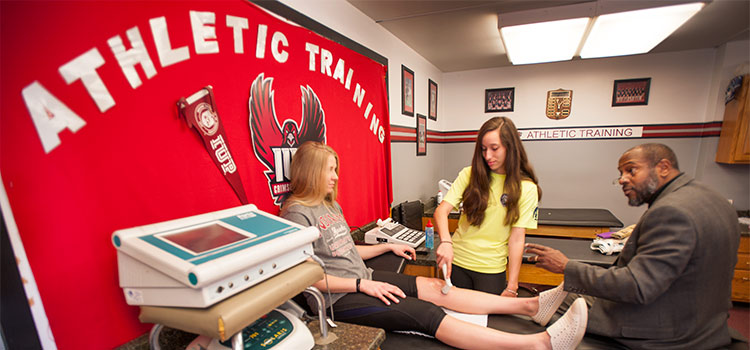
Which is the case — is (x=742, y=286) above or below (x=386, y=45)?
below

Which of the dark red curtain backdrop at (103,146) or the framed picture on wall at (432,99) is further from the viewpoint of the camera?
the framed picture on wall at (432,99)

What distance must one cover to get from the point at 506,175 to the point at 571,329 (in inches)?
33.4

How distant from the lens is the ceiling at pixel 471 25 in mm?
2549

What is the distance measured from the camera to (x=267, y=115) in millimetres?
1721

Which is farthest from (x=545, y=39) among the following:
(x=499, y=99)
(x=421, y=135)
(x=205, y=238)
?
(x=205, y=238)

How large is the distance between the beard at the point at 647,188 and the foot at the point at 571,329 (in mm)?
551

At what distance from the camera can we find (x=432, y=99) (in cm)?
455

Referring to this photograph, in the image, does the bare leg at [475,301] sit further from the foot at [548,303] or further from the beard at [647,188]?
the beard at [647,188]

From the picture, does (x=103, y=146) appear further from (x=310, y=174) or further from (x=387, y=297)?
(x=387, y=297)

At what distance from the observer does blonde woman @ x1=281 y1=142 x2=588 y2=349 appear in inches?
57.1

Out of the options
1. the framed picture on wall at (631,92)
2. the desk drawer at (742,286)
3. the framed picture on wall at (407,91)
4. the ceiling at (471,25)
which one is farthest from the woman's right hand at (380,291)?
the framed picture on wall at (631,92)

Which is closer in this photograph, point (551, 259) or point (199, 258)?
point (199, 258)

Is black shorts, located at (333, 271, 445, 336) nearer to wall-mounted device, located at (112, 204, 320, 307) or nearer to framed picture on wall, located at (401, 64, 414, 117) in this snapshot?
wall-mounted device, located at (112, 204, 320, 307)

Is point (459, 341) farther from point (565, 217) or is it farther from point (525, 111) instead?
point (525, 111)
